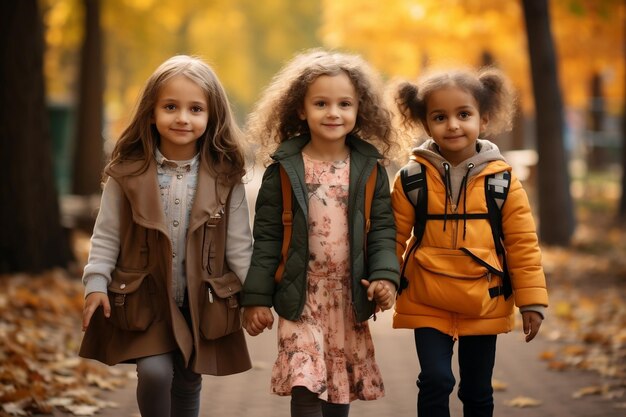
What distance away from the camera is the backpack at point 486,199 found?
13.8ft

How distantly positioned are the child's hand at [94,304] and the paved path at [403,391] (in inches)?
62.8

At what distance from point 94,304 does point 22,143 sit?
19.5 feet

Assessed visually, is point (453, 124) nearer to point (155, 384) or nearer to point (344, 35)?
point (155, 384)

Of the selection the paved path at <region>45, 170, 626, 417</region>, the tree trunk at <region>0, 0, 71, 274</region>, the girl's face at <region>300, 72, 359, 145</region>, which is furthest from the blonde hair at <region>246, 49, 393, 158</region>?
the tree trunk at <region>0, 0, 71, 274</region>

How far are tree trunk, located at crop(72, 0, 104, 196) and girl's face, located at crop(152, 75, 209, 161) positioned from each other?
13.0 meters

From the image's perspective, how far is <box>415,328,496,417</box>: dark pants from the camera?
13.3 ft

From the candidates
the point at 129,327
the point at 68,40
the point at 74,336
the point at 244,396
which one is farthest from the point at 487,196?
the point at 68,40

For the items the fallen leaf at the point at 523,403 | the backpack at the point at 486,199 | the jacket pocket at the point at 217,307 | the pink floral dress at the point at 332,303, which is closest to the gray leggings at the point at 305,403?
the pink floral dress at the point at 332,303

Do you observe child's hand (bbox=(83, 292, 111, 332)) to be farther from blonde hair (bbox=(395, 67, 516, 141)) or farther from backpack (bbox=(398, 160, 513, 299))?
blonde hair (bbox=(395, 67, 516, 141))

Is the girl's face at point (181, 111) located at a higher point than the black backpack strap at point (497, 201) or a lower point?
higher

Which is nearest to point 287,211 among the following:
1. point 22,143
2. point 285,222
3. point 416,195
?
point 285,222

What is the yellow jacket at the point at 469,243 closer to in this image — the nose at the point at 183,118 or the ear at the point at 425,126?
the ear at the point at 425,126

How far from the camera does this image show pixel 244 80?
36.1 m

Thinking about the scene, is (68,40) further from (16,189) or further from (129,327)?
(129,327)
